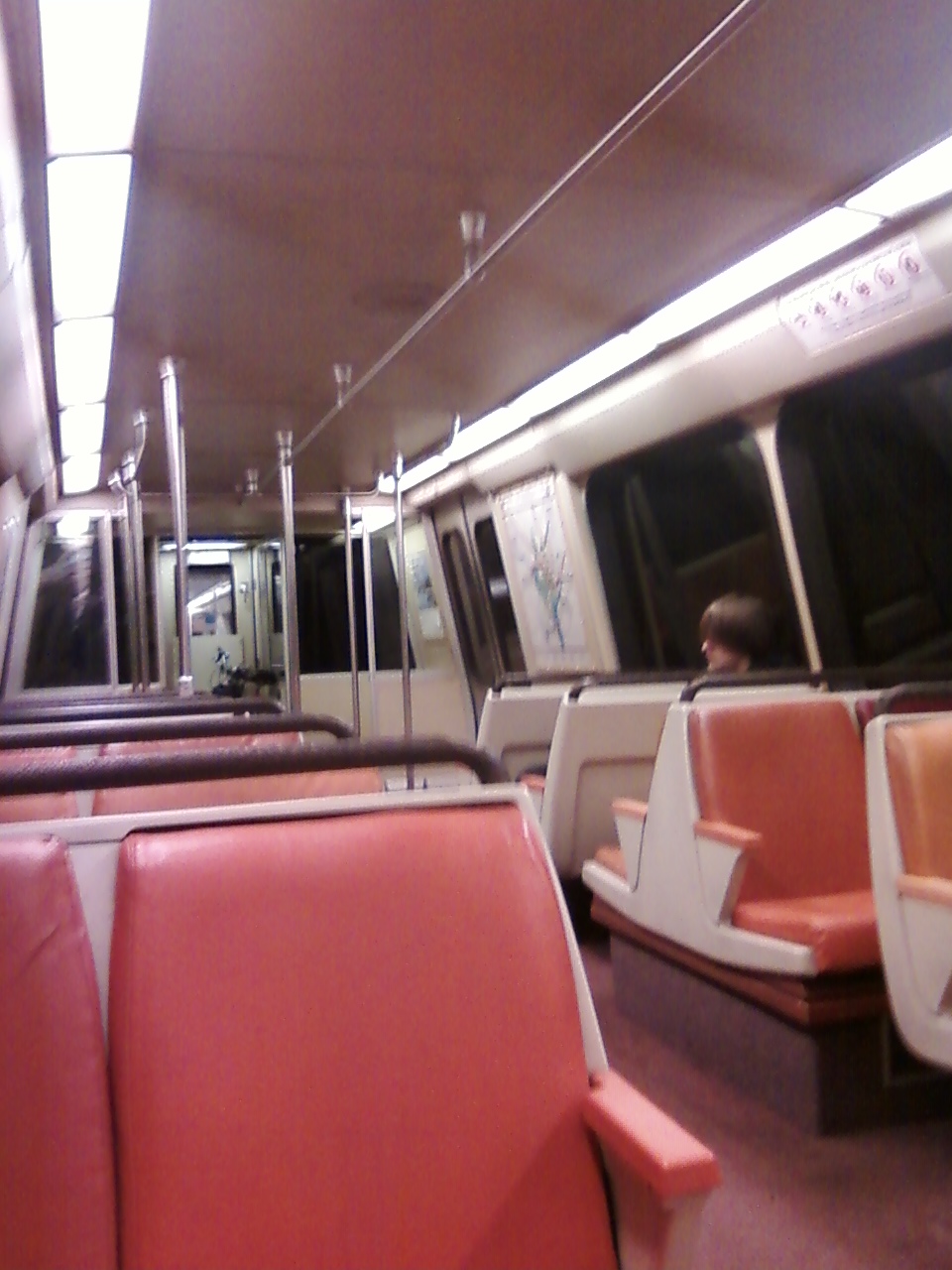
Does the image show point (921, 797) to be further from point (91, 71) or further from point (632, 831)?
point (91, 71)

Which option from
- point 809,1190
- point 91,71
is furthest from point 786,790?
point 91,71

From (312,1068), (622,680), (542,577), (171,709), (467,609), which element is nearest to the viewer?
(312,1068)

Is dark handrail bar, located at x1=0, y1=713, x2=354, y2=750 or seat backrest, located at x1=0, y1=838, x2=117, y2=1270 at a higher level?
dark handrail bar, located at x1=0, y1=713, x2=354, y2=750

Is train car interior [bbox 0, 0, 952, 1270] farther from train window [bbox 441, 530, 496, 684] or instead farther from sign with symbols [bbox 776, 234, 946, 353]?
train window [bbox 441, 530, 496, 684]

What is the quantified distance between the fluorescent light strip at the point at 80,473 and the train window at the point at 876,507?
4.58m

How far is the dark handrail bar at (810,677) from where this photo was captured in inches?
151

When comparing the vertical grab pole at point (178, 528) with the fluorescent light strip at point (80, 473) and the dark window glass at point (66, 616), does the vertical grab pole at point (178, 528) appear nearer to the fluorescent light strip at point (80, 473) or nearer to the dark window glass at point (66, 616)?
the fluorescent light strip at point (80, 473)

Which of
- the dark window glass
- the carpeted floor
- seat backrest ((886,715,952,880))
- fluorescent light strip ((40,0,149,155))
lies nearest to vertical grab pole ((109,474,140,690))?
the dark window glass

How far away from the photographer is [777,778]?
3365 millimetres

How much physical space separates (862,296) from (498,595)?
16.6 feet

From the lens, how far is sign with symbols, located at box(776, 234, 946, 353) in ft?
12.6

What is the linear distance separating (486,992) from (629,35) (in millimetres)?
2147

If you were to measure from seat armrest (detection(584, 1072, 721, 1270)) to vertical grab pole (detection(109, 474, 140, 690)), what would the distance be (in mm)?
6435

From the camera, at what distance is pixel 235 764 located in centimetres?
159
